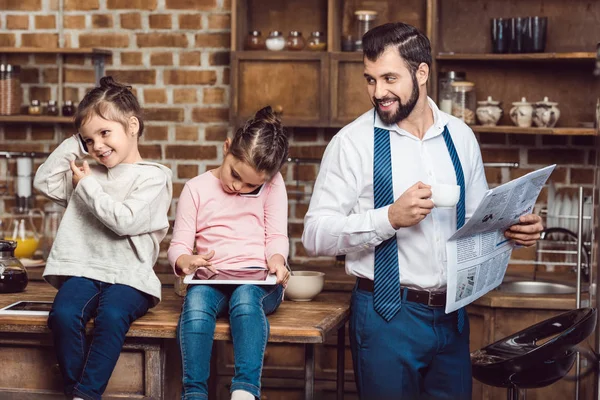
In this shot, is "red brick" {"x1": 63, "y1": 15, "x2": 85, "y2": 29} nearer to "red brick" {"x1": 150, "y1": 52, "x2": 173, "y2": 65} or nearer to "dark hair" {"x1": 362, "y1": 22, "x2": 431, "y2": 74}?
"red brick" {"x1": 150, "y1": 52, "x2": 173, "y2": 65}

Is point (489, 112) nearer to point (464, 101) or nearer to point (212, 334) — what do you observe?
point (464, 101)

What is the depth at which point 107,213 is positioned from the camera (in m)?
2.40

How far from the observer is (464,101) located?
373 centimetres

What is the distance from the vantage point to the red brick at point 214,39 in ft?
13.3

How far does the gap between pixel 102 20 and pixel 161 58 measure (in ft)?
1.05

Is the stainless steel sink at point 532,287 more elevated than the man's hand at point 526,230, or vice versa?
the man's hand at point 526,230

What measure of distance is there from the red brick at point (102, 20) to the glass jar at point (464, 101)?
5.11 feet

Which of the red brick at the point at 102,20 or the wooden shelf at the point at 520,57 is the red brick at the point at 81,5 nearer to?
the red brick at the point at 102,20

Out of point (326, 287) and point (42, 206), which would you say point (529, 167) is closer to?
point (326, 287)

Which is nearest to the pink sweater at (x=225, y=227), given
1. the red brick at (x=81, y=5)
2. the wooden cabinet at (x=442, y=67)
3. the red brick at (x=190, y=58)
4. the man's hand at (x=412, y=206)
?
the man's hand at (x=412, y=206)

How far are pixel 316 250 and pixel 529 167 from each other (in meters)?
1.69

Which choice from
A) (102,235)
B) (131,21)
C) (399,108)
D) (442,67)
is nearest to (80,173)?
(102,235)

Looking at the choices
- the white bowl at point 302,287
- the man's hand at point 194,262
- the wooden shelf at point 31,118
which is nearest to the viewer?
the man's hand at point 194,262

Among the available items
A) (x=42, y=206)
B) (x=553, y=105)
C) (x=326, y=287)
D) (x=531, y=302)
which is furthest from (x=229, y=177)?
(x=42, y=206)
